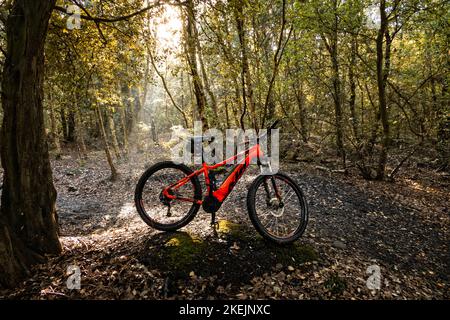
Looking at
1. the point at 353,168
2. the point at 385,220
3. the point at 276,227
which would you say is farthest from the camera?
the point at 353,168

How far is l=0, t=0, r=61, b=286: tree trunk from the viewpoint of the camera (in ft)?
9.25

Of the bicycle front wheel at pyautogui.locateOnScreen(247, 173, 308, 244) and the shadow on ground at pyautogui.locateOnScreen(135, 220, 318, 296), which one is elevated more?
the bicycle front wheel at pyautogui.locateOnScreen(247, 173, 308, 244)

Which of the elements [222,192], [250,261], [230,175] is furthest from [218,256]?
[230,175]

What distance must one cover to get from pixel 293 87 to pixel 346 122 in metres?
5.70

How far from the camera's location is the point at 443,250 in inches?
181

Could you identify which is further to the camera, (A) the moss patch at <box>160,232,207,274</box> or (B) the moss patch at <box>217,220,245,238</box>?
(B) the moss patch at <box>217,220,245,238</box>

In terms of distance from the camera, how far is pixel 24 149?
2.93 m

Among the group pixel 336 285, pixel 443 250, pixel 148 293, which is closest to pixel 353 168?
pixel 443 250

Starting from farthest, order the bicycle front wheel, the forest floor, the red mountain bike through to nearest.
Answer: the red mountain bike, the bicycle front wheel, the forest floor

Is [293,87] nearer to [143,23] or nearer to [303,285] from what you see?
[143,23]

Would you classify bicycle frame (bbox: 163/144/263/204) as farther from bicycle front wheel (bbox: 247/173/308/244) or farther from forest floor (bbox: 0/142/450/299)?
forest floor (bbox: 0/142/450/299)

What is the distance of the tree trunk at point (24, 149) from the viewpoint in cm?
282

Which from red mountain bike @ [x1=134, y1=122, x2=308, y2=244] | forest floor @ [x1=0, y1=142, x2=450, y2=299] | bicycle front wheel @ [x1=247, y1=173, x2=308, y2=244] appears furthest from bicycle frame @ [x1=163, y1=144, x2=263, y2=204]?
forest floor @ [x1=0, y1=142, x2=450, y2=299]

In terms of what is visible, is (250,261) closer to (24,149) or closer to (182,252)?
(182,252)
